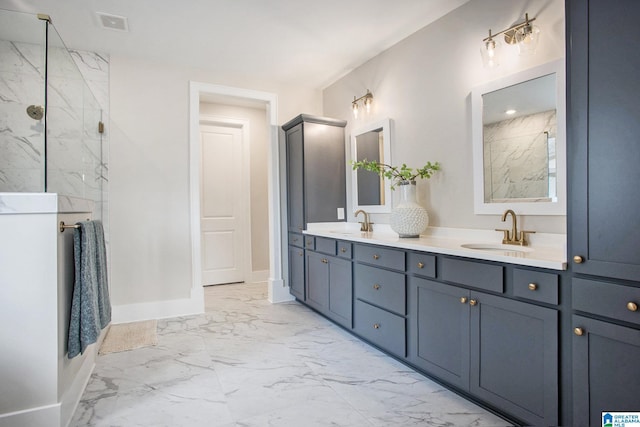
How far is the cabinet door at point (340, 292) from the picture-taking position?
2883 mm

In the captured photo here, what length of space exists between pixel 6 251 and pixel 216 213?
3470 mm

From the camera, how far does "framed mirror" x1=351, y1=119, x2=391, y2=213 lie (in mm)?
3281

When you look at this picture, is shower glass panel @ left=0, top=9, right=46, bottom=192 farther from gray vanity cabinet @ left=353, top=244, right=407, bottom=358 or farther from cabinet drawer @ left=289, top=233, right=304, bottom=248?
cabinet drawer @ left=289, top=233, right=304, bottom=248

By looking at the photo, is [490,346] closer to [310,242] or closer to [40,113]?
[310,242]

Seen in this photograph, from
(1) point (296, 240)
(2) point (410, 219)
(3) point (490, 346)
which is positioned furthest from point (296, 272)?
(3) point (490, 346)

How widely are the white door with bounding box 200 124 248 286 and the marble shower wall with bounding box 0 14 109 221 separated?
167 centimetres

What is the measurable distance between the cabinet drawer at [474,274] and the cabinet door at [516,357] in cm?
6

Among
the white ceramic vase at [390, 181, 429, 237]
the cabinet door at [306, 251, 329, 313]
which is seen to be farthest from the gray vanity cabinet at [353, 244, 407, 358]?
the cabinet door at [306, 251, 329, 313]

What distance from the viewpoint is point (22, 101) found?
2623 millimetres

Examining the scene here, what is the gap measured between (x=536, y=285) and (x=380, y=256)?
3.61 feet

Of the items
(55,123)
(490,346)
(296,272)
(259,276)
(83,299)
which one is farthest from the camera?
(259,276)

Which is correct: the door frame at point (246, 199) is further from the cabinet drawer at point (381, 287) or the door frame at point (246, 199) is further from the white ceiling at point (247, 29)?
the cabinet drawer at point (381, 287)

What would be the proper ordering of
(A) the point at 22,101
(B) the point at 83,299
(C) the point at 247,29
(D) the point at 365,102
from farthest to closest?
(D) the point at 365,102 < (C) the point at 247,29 < (A) the point at 22,101 < (B) the point at 83,299

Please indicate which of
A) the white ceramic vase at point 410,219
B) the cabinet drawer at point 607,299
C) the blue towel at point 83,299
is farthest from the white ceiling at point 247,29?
the cabinet drawer at point 607,299
